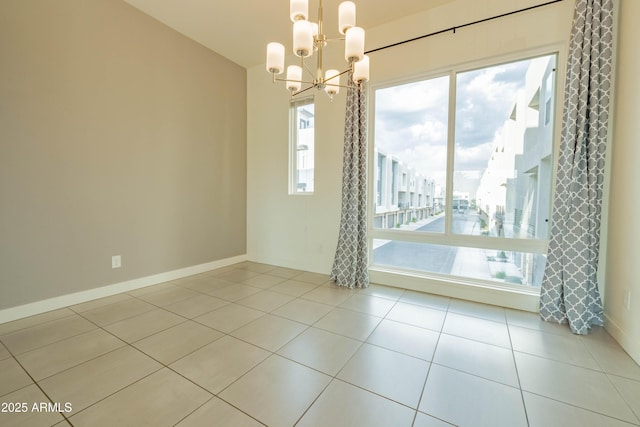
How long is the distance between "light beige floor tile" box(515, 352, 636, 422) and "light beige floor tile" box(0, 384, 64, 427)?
99.3 inches

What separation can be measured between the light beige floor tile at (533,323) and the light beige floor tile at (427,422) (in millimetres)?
1481

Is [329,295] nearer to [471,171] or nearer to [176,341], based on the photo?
[176,341]

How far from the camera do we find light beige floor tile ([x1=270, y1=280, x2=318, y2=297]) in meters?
3.02

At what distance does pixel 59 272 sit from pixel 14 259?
331 millimetres

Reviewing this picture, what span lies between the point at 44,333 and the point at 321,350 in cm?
218

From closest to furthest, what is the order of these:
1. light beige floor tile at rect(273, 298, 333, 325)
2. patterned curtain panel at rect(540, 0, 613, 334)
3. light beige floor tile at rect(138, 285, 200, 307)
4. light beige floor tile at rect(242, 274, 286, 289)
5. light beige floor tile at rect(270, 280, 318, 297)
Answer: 1. patterned curtain panel at rect(540, 0, 613, 334)
2. light beige floor tile at rect(273, 298, 333, 325)
3. light beige floor tile at rect(138, 285, 200, 307)
4. light beige floor tile at rect(270, 280, 318, 297)
5. light beige floor tile at rect(242, 274, 286, 289)

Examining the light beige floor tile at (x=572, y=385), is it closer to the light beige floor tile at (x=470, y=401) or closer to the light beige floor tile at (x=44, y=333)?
the light beige floor tile at (x=470, y=401)

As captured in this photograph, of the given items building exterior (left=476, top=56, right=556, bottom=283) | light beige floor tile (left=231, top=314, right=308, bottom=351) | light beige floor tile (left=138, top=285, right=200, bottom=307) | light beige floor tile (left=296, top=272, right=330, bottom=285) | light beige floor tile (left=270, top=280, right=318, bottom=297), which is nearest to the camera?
light beige floor tile (left=231, top=314, right=308, bottom=351)

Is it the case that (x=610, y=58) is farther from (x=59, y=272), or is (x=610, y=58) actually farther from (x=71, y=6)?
(x=59, y=272)

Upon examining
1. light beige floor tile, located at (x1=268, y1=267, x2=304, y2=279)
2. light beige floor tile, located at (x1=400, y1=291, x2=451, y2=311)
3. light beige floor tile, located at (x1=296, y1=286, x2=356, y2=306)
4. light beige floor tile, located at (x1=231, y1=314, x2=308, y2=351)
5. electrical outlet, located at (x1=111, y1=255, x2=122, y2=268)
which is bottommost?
light beige floor tile, located at (x1=231, y1=314, x2=308, y2=351)

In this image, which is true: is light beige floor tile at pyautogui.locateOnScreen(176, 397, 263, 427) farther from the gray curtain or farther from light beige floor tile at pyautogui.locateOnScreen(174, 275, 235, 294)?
the gray curtain

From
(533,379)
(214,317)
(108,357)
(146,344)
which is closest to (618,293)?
(533,379)


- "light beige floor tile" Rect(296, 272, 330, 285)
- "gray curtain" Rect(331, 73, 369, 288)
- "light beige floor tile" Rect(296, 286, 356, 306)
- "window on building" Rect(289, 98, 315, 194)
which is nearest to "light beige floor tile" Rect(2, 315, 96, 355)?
"light beige floor tile" Rect(296, 286, 356, 306)

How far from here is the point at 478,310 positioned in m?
2.56
